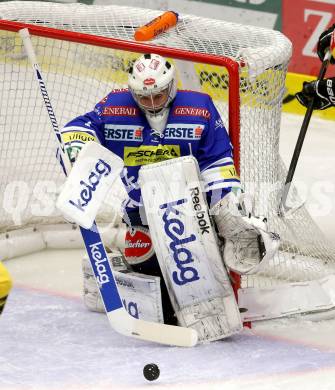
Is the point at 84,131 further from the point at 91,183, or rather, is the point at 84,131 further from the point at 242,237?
the point at 242,237

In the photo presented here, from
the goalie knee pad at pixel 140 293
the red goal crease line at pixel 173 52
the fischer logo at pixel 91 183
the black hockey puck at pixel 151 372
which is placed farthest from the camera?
the goalie knee pad at pixel 140 293

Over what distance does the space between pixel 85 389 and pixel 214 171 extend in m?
0.90

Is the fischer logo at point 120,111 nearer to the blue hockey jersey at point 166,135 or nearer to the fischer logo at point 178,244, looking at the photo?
the blue hockey jersey at point 166,135

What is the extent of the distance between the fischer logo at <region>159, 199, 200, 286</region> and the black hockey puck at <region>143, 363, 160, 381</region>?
48 centimetres

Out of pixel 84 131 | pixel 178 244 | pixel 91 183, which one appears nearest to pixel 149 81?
pixel 84 131

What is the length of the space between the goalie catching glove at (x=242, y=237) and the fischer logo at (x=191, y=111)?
288 millimetres

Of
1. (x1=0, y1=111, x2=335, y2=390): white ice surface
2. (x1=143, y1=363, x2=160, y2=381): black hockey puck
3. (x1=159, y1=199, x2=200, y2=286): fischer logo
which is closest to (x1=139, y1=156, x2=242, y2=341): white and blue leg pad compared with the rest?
(x1=159, y1=199, x2=200, y2=286): fischer logo

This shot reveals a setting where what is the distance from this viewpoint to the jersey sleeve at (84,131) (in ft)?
12.4

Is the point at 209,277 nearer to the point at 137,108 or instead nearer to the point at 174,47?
the point at 137,108

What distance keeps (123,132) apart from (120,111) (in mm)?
74

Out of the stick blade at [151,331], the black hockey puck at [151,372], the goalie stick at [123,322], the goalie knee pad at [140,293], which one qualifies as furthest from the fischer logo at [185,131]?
the black hockey puck at [151,372]

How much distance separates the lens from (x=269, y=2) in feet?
21.0

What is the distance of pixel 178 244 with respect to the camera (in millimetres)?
3742

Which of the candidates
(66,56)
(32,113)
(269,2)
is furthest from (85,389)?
(269,2)
